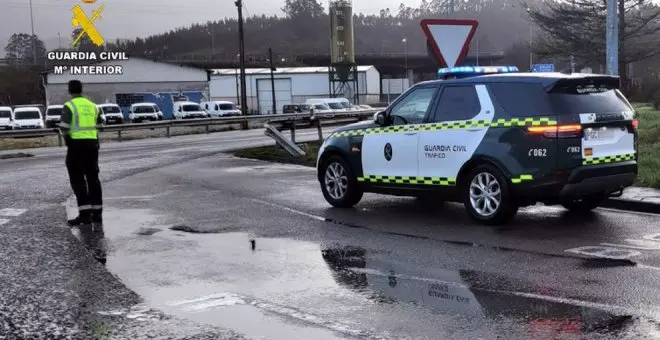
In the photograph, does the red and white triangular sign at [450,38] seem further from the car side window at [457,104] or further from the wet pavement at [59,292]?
the wet pavement at [59,292]

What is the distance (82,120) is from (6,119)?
36728mm

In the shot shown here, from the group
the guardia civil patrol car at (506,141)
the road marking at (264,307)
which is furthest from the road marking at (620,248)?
the road marking at (264,307)

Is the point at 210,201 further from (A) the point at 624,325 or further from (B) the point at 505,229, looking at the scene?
(A) the point at 624,325

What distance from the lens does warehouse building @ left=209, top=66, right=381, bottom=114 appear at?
80.4 m

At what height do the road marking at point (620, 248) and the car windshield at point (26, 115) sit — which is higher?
the car windshield at point (26, 115)

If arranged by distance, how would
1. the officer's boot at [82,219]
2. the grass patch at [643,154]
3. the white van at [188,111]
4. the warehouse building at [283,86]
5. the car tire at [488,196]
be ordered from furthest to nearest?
the warehouse building at [283,86]
the white van at [188,111]
the grass patch at [643,154]
the officer's boot at [82,219]
the car tire at [488,196]

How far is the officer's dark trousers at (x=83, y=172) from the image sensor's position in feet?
31.9

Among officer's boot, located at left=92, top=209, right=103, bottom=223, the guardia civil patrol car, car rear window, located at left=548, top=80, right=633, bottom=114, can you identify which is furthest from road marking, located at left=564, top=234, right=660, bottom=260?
officer's boot, located at left=92, top=209, right=103, bottom=223

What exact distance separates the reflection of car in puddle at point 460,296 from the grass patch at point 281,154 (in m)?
10.3

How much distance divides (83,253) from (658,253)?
19.1 ft

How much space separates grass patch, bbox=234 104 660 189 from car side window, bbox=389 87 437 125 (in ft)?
12.9

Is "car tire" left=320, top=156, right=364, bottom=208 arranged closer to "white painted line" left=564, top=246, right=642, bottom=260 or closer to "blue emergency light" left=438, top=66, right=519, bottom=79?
"blue emergency light" left=438, top=66, right=519, bottom=79

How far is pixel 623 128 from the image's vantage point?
8.62m

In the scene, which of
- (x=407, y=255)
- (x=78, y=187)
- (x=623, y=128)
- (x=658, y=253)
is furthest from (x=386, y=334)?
(x=78, y=187)
